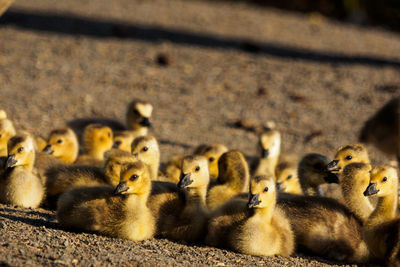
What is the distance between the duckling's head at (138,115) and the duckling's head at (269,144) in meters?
1.65

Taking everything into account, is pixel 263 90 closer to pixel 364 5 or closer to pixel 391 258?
pixel 391 258

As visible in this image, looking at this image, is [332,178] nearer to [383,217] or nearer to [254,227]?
[383,217]

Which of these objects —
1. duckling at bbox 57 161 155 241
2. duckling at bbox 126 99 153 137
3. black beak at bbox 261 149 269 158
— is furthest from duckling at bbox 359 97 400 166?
duckling at bbox 57 161 155 241

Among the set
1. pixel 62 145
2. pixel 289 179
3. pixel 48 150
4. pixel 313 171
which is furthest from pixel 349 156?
pixel 48 150

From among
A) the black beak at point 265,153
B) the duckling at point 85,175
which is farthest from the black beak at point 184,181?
the black beak at point 265,153

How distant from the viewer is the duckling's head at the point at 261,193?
554cm

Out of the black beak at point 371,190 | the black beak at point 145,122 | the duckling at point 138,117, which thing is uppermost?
the duckling at point 138,117

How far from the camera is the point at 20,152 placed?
6348 mm

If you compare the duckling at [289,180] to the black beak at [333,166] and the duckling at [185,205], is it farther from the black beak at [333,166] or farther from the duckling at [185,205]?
the duckling at [185,205]

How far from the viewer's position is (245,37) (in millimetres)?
16219

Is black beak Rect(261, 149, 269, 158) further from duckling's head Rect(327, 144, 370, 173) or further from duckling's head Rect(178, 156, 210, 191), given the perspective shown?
duckling's head Rect(178, 156, 210, 191)

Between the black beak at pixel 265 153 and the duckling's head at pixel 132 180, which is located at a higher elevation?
the black beak at pixel 265 153

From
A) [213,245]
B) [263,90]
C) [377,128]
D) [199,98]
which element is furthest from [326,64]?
[213,245]

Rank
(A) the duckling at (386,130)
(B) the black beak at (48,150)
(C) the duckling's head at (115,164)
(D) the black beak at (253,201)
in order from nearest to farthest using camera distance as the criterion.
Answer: (D) the black beak at (253,201) → (C) the duckling's head at (115,164) → (B) the black beak at (48,150) → (A) the duckling at (386,130)
